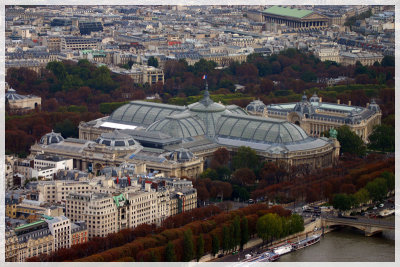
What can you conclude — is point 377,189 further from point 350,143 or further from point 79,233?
Result: point 79,233

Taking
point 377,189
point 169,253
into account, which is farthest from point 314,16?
point 169,253

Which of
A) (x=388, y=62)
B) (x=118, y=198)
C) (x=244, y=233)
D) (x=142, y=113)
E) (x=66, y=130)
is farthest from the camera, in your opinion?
(x=388, y=62)

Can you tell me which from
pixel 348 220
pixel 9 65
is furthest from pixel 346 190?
pixel 9 65

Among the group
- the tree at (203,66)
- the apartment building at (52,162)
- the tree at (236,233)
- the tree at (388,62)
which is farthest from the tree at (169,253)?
the tree at (388,62)

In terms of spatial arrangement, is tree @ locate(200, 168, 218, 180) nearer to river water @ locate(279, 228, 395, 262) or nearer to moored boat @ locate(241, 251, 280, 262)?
river water @ locate(279, 228, 395, 262)

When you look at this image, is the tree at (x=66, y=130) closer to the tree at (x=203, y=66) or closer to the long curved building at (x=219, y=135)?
the long curved building at (x=219, y=135)

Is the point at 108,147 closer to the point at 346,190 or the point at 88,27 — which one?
the point at 346,190

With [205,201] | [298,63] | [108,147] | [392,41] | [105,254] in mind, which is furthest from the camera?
[392,41]
